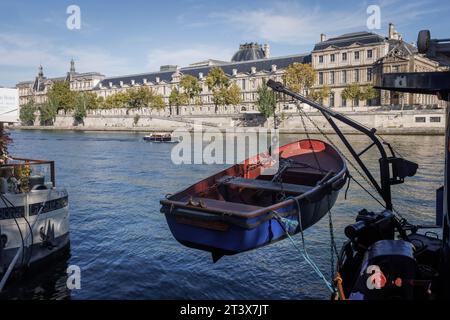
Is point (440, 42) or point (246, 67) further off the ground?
point (246, 67)

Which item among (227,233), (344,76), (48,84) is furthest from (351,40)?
(48,84)

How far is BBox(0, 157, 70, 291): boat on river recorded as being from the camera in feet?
37.3

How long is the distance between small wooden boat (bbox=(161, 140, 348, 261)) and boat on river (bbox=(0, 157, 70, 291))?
378cm

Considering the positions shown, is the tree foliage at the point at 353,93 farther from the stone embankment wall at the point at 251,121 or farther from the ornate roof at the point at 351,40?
the ornate roof at the point at 351,40

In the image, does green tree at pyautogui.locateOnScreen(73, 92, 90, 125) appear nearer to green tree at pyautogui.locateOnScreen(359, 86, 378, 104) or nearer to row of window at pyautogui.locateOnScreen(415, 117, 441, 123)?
green tree at pyautogui.locateOnScreen(359, 86, 378, 104)

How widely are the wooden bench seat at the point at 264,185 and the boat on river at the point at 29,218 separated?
184 inches

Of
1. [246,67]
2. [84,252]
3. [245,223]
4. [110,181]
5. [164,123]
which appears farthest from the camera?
[246,67]

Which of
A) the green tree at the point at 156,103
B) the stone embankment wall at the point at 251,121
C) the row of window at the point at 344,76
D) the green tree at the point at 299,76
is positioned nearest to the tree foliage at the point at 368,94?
the stone embankment wall at the point at 251,121

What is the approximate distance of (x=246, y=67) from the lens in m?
113

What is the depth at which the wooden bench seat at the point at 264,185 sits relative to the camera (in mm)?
11914

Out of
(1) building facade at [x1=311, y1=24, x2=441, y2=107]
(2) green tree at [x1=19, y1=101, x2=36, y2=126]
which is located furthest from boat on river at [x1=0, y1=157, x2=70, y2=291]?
(2) green tree at [x1=19, y1=101, x2=36, y2=126]
